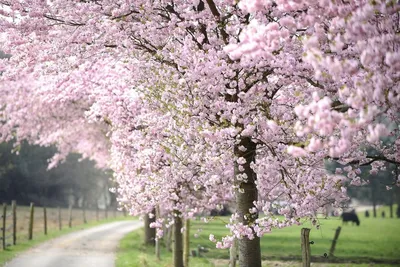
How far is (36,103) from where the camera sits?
26672 mm

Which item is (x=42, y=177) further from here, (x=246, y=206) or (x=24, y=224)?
(x=246, y=206)

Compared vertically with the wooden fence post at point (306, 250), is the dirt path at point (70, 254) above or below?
below

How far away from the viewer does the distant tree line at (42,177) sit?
163 ft

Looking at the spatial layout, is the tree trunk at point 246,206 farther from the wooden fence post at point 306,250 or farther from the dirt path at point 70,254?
the dirt path at point 70,254

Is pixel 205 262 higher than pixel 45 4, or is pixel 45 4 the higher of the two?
pixel 45 4

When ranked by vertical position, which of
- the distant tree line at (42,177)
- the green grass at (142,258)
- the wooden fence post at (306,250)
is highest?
the distant tree line at (42,177)

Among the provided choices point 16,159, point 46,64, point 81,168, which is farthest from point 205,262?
point 81,168

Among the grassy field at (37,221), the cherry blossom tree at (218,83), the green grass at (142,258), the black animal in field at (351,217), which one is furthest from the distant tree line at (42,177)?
the cherry blossom tree at (218,83)

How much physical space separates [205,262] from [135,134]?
25.7ft

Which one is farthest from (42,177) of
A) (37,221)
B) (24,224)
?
(24,224)

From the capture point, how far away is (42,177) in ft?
190

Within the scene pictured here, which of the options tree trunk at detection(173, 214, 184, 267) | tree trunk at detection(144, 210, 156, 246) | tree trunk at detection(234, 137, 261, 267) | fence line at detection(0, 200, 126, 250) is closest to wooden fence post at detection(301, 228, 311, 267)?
tree trunk at detection(234, 137, 261, 267)

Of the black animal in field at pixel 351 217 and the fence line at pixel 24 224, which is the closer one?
the fence line at pixel 24 224

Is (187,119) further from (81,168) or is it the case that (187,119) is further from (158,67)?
(81,168)
